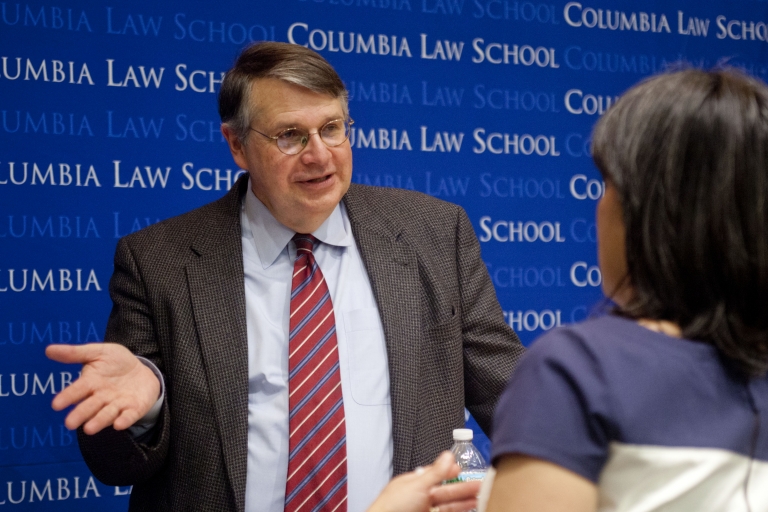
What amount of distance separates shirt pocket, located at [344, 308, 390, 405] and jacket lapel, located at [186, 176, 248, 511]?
272 mm

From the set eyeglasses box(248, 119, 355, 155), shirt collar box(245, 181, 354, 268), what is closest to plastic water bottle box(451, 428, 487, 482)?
shirt collar box(245, 181, 354, 268)

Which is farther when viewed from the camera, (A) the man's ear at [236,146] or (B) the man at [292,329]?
(A) the man's ear at [236,146]

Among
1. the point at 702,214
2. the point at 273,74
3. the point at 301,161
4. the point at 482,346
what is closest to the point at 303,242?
the point at 301,161

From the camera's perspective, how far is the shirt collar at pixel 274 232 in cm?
222

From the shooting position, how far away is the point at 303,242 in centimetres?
222

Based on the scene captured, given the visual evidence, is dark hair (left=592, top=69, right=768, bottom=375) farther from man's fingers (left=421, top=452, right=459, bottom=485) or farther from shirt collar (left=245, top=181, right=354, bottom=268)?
shirt collar (left=245, top=181, right=354, bottom=268)

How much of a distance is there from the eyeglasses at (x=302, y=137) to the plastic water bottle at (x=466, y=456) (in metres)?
0.86

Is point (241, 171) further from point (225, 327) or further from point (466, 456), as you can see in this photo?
point (466, 456)

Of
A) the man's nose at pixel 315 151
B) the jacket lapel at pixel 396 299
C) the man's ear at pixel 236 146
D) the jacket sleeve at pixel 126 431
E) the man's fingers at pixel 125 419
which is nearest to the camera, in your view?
the man's fingers at pixel 125 419

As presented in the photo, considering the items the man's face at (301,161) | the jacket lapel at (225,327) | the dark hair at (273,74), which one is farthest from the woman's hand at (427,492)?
the dark hair at (273,74)

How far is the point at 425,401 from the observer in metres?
2.10

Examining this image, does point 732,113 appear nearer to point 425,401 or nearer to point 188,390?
point 425,401

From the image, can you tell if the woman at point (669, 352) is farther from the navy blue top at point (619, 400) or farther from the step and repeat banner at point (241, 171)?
the step and repeat banner at point (241, 171)

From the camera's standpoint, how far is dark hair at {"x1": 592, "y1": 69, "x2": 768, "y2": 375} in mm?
901
